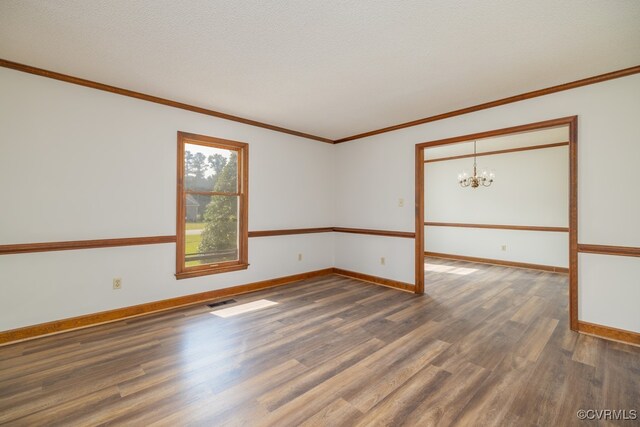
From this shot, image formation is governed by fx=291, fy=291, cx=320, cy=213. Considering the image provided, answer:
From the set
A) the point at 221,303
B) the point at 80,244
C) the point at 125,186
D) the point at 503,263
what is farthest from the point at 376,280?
the point at 80,244

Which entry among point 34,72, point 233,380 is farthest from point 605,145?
point 34,72

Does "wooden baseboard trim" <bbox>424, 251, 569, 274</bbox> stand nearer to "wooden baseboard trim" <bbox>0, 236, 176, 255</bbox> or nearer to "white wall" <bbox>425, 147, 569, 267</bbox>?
"white wall" <bbox>425, 147, 569, 267</bbox>

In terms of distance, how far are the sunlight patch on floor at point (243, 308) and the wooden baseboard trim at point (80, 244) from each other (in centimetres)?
109

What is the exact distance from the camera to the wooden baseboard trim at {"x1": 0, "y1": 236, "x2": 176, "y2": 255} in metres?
2.75

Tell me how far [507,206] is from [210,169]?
6.21m

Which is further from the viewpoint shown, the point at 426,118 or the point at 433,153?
the point at 433,153

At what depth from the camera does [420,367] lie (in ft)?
7.68

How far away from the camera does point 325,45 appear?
2.40 m

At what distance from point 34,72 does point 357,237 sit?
4.67 m

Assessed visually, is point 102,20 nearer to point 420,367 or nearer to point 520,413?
point 420,367

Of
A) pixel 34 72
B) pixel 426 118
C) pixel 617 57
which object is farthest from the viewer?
pixel 426 118

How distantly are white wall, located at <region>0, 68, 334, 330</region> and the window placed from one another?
0.37 ft

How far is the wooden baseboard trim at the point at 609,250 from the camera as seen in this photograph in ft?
9.09

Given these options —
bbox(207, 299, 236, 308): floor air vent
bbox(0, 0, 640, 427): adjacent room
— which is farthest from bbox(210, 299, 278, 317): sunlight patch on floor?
bbox(207, 299, 236, 308): floor air vent
